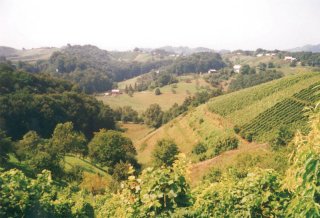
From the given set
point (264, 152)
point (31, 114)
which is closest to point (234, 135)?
point (264, 152)

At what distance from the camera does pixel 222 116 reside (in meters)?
80.6

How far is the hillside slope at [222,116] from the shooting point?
7432 centimetres

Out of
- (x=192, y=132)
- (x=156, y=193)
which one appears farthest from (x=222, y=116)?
(x=156, y=193)

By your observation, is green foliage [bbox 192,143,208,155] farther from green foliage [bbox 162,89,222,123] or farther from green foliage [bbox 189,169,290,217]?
green foliage [bbox 189,169,290,217]

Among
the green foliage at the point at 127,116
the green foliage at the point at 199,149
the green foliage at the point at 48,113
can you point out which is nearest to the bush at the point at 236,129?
the green foliage at the point at 199,149

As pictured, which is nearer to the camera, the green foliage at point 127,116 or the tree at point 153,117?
the tree at point 153,117

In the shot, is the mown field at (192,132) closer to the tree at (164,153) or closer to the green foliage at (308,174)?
the tree at (164,153)

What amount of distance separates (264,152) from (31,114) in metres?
55.7

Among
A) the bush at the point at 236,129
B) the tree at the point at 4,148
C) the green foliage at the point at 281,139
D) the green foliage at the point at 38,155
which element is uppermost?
the tree at the point at 4,148

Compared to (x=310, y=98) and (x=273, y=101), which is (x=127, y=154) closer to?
(x=273, y=101)

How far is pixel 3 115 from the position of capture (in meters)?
78.9

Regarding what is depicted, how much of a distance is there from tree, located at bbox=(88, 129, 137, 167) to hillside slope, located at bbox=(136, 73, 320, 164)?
429 inches

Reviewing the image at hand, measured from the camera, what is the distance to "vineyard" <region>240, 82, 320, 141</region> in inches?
2547

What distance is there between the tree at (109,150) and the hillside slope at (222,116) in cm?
1090
